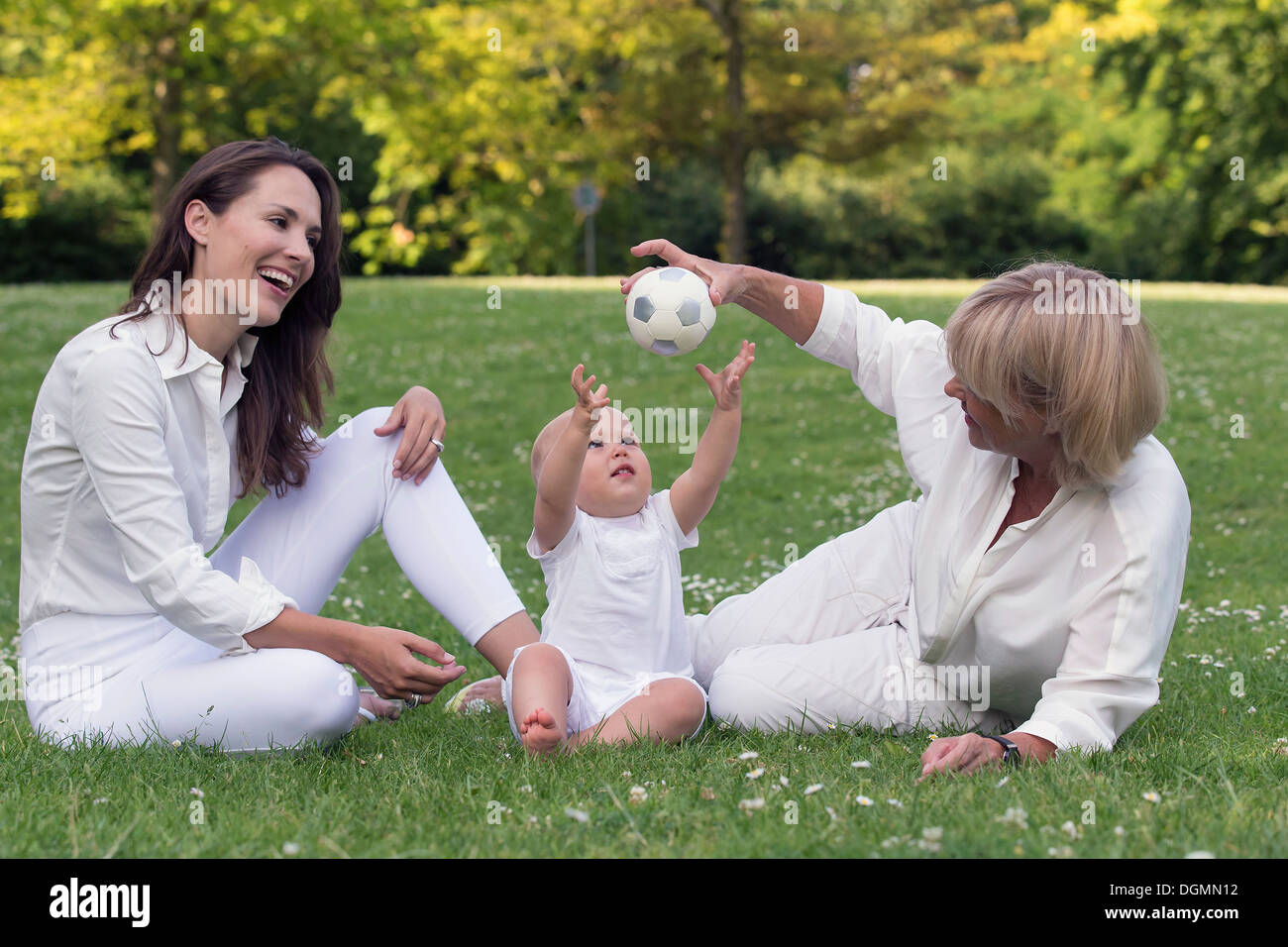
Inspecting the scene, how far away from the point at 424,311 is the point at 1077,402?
14824mm

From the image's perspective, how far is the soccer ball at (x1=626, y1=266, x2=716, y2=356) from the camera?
388 cm

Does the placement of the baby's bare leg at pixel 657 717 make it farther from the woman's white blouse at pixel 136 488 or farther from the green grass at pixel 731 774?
the woman's white blouse at pixel 136 488

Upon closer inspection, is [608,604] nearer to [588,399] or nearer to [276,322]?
[588,399]

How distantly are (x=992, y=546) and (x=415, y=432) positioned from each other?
5.99 feet

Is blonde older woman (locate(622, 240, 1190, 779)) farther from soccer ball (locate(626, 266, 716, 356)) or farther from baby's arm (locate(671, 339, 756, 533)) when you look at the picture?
baby's arm (locate(671, 339, 756, 533))

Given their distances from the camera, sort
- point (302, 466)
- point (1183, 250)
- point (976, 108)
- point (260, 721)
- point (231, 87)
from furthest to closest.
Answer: point (976, 108), point (1183, 250), point (231, 87), point (302, 466), point (260, 721)

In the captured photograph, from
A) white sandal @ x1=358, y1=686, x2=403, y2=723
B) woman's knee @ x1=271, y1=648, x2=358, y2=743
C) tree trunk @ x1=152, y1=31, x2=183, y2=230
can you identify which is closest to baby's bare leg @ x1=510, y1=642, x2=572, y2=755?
woman's knee @ x1=271, y1=648, x2=358, y2=743

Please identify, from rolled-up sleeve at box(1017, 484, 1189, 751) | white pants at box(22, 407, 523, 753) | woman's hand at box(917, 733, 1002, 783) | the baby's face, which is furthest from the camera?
the baby's face

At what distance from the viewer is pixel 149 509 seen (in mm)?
3473

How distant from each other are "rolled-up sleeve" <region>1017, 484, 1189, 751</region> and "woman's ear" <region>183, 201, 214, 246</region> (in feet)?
9.20

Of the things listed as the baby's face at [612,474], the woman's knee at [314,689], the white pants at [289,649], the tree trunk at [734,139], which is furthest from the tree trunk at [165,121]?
the woman's knee at [314,689]

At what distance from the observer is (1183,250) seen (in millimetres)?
35906

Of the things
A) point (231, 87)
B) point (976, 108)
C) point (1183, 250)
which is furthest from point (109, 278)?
point (1183, 250)
